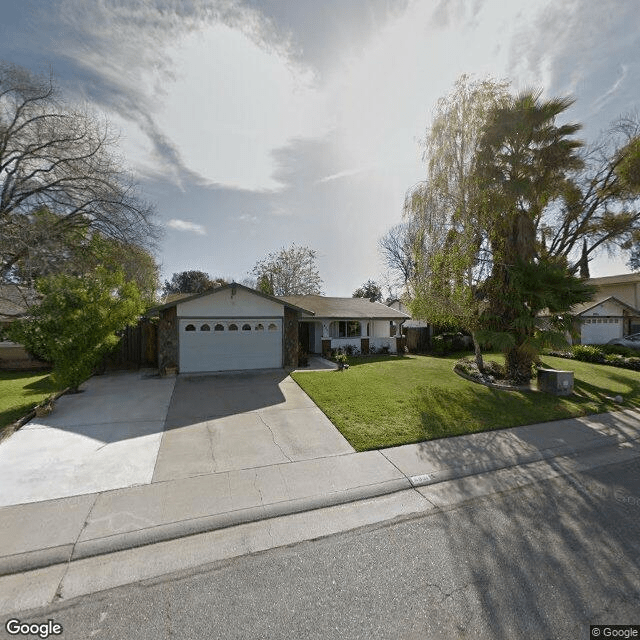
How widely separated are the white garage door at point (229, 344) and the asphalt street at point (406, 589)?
32.9 ft

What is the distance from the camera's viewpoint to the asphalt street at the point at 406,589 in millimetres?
2541

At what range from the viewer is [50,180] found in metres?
12.5

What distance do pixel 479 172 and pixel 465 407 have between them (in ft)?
27.2

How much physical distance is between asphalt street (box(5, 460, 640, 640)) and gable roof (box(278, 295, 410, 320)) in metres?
13.4

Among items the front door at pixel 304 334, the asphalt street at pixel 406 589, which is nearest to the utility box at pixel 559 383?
the asphalt street at pixel 406 589

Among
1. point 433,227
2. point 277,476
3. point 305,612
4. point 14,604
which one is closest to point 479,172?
point 433,227

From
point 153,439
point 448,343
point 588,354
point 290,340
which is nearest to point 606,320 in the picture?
point 588,354

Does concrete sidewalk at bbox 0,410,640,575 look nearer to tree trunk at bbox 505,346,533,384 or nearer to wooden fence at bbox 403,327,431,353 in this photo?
tree trunk at bbox 505,346,533,384

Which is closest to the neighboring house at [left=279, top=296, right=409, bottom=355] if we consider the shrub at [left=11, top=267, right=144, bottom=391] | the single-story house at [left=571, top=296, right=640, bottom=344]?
the shrub at [left=11, top=267, right=144, bottom=391]

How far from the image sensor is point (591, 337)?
72.4 ft

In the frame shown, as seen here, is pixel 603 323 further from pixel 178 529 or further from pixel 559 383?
pixel 178 529

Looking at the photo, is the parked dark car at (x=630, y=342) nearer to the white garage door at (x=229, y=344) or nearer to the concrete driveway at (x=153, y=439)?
the white garage door at (x=229, y=344)

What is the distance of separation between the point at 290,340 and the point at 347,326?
5.59 metres

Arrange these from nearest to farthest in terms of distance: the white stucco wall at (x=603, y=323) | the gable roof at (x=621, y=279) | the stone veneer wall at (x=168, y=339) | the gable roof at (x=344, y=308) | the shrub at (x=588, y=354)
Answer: the stone veneer wall at (x=168, y=339) → the shrub at (x=588, y=354) → the gable roof at (x=344, y=308) → the white stucco wall at (x=603, y=323) → the gable roof at (x=621, y=279)
